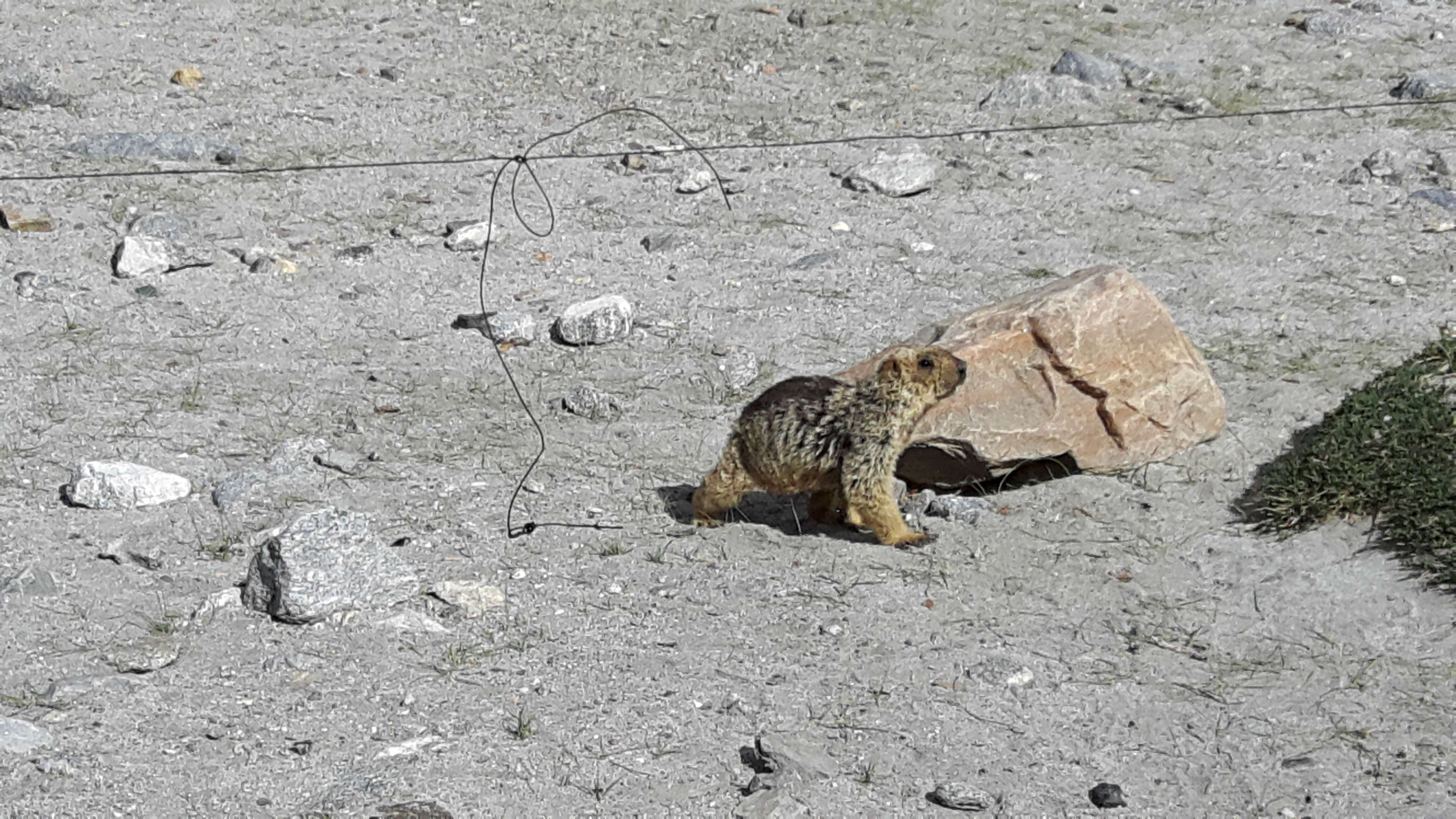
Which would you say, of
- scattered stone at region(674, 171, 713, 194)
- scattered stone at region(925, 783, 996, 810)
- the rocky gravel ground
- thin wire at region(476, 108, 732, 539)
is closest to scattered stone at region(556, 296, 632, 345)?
the rocky gravel ground

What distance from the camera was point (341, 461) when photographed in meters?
6.54

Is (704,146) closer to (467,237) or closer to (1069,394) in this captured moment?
(467,237)

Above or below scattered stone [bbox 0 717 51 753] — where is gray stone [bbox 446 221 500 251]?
below

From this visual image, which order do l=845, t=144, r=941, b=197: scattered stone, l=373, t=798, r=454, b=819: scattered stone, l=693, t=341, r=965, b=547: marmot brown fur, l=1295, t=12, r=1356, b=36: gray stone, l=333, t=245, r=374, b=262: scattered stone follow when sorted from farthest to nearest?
l=1295, t=12, r=1356, b=36: gray stone, l=845, t=144, r=941, b=197: scattered stone, l=333, t=245, r=374, b=262: scattered stone, l=693, t=341, r=965, b=547: marmot brown fur, l=373, t=798, r=454, b=819: scattered stone

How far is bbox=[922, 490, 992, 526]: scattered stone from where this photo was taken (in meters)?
6.08

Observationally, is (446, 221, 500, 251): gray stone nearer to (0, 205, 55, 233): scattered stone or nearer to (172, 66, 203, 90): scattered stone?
(0, 205, 55, 233): scattered stone

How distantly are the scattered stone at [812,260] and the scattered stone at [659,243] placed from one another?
29.3 inches

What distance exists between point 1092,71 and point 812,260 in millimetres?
3438

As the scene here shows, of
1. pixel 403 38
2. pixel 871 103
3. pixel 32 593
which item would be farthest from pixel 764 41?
pixel 32 593

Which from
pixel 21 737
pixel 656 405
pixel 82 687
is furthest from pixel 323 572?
pixel 656 405

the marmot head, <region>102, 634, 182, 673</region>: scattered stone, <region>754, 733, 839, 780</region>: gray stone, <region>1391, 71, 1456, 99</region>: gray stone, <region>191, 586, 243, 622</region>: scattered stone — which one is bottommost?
<region>191, 586, 243, 622</region>: scattered stone

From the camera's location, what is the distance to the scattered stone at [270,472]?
617 centimetres

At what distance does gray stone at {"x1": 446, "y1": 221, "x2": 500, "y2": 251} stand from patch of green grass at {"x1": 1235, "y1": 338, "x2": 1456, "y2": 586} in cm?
475

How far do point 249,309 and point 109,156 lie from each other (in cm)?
231
